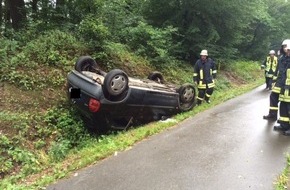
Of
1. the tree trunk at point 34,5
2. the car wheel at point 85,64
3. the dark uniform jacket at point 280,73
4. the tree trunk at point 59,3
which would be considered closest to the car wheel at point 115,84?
the car wheel at point 85,64

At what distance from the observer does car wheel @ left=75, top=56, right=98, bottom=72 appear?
8.64 meters

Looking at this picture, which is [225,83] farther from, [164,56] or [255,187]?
[255,187]

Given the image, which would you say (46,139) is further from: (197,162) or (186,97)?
(186,97)

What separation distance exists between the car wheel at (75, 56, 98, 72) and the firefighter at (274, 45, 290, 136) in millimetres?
4493

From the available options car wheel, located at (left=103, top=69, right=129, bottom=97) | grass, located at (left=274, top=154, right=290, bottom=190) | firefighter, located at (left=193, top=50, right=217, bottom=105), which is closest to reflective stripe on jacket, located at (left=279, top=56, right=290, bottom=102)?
grass, located at (left=274, top=154, right=290, bottom=190)

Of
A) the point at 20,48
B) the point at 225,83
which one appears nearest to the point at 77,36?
the point at 20,48

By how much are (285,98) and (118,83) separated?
11.6 feet

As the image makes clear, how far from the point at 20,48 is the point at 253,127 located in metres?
6.54

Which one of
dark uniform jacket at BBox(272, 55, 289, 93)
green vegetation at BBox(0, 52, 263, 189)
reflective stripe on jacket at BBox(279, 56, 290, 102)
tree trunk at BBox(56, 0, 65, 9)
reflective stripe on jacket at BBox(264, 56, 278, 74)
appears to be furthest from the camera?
reflective stripe on jacket at BBox(264, 56, 278, 74)

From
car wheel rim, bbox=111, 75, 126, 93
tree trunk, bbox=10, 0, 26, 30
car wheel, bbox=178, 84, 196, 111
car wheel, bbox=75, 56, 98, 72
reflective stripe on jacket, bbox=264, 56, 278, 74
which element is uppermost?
tree trunk, bbox=10, 0, 26, 30

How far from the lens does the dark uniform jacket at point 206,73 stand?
10680 mm

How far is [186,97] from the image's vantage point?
9.88 metres

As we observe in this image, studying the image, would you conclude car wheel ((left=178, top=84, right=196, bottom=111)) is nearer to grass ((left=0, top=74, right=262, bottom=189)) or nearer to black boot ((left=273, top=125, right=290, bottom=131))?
grass ((left=0, top=74, right=262, bottom=189))

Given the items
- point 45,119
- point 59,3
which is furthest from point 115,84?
point 59,3
